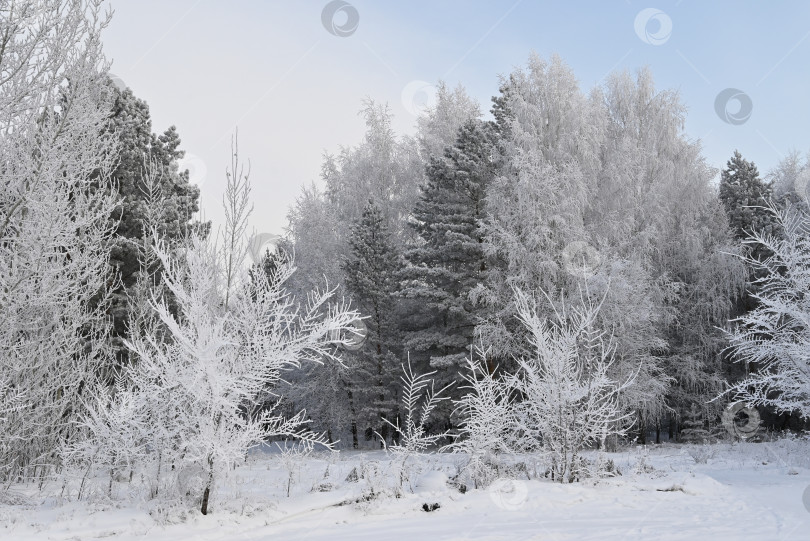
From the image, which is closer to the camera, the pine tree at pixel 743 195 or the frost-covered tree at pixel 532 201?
the frost-covered tree at pixel 532 201

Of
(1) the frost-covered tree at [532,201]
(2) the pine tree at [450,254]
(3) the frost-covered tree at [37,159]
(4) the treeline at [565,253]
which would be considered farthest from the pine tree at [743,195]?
(3) the frost-covered tree at [37,159]

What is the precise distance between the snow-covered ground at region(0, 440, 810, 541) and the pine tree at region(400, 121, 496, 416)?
997 centimetres

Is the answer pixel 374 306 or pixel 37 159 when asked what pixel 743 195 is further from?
pixel 37 159

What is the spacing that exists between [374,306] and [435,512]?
1482 centimetres

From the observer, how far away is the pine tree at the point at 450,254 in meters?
19.7

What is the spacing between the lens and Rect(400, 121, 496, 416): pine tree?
1969 centimetres

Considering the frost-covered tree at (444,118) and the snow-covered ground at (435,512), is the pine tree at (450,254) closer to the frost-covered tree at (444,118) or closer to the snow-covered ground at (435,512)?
the frost-covered tree at (444,118)

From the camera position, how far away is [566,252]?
18.9 m

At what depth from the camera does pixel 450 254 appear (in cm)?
2008

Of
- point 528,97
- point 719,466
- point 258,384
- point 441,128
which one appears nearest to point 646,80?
point 528,97

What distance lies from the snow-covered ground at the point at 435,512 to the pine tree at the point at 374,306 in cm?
1157

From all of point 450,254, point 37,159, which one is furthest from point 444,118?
point 37,159

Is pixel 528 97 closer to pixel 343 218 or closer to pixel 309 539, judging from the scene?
pixel 343 218

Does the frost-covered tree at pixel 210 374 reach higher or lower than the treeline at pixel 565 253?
lower
